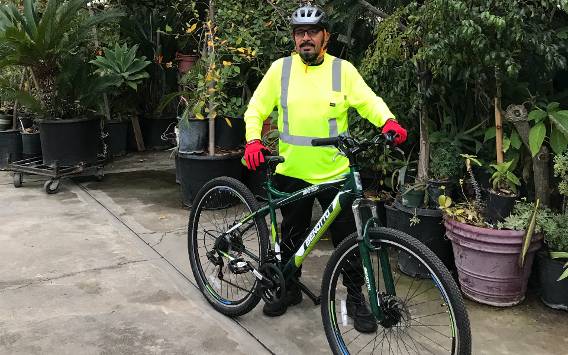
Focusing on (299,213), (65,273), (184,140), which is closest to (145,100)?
(184,140)

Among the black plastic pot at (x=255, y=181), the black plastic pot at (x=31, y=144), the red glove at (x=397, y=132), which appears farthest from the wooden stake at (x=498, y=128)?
the black plastic pot at (x=31, y=144)

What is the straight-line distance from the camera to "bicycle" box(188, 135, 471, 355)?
91.2 inches

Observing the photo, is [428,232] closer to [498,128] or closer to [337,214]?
[498,128]

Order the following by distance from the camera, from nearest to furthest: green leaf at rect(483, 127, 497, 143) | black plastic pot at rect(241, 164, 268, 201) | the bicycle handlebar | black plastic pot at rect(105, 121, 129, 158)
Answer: the bicycle handlebar, green leaf at rect(483, 127, 497, 143), black plastic pot at rect(241, 164, 268, 201), black plastic pot at rect(105, 121, 129, 158)

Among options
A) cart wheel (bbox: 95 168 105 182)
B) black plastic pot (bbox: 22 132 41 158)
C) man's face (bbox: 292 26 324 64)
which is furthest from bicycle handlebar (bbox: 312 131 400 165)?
black plastic pot (bbox: 22 132 41 158)

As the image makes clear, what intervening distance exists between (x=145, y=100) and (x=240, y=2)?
373 centimetres

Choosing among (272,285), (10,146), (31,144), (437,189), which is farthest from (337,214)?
(10,146)

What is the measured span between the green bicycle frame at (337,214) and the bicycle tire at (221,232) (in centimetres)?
8

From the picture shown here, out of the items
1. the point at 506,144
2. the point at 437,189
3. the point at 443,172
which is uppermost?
the point at 506,144

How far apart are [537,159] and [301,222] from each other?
1.50 m

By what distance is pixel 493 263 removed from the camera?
3.22 meters

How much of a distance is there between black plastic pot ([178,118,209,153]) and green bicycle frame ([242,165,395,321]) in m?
2.42

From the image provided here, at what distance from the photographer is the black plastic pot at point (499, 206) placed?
3.28 meters

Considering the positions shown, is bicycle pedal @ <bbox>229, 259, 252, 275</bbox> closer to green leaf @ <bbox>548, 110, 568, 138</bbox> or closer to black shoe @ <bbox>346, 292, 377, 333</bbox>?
black shoe @ <bbox>346, 292, 377, 333</bbox>
